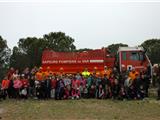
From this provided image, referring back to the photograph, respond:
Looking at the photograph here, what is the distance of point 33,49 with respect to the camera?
67625 millimetres

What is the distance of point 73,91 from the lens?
82.1 feet

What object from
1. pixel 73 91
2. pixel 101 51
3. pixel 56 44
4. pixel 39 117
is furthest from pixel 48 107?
pixel 56 44

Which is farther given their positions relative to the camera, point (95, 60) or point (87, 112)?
point (95, 60)

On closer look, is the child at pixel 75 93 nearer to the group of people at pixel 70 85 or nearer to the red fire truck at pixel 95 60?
the group of people at pixel 70 85

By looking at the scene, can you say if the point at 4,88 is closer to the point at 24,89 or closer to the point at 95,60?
the point at 24,89

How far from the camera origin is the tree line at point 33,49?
204 feet

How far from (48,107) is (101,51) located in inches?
463

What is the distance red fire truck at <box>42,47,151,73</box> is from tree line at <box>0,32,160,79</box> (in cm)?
2872

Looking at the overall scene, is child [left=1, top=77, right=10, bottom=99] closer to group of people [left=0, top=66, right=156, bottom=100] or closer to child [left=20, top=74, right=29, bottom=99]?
group of people [left=0, top=66, right=156, bottom=100]

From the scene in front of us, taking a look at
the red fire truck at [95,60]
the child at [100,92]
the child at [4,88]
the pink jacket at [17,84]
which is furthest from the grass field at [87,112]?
the red fire truck at [95,60]

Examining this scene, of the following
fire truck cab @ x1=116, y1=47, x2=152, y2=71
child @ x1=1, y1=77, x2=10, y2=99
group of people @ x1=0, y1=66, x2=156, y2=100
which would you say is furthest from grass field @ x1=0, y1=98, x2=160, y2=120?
fire truck cab @ x1=116, y1=47, x2=152, y2=71

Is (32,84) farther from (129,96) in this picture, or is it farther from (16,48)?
(16,48)

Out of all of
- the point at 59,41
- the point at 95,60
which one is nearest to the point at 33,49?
the point at 59,41

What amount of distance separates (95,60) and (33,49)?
38240 mm
